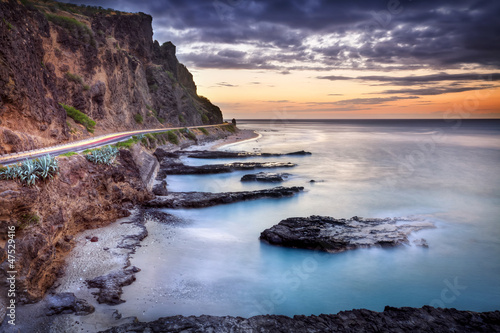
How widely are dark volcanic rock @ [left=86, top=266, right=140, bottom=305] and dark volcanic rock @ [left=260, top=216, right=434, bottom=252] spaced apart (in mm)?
5650

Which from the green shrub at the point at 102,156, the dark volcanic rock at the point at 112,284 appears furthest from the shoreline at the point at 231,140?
the dark volcanic rock at the point at 112,284

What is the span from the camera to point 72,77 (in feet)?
90.5

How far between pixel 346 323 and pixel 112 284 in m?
6.18

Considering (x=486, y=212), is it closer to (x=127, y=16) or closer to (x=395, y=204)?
(x=395, y=204)

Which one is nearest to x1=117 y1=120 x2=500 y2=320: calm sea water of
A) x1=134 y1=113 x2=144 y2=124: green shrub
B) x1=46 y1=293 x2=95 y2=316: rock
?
x1=46 y1=293 x2=95 y2=316: rock

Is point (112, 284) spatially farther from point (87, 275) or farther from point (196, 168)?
point (196, 168)

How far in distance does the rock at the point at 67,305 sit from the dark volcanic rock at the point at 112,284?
428 millimetres

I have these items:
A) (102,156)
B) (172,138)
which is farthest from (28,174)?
(172,138)

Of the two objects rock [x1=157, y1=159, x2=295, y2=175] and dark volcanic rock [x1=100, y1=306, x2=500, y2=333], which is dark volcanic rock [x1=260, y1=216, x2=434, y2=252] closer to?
dark volcanic rock [x1=100, y1=306, x2=500, y2=333]

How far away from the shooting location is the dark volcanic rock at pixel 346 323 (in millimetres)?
6492

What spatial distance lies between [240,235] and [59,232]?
7021 millimetres

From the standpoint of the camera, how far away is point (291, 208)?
56.7ft

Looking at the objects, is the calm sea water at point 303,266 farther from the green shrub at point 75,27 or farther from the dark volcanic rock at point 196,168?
the green shrub at point 75,27

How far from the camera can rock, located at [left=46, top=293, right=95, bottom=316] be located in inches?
275
